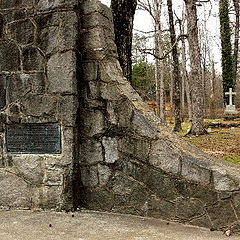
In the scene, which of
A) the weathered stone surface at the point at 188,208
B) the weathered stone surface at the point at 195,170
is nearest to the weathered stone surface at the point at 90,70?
the weathered stone surface at the point at 195,170

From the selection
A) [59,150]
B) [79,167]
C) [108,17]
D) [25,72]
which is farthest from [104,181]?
[108,17]

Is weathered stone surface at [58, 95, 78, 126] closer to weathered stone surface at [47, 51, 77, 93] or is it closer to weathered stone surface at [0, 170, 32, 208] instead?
weathered stone surface at [47, 51, 77, 93]

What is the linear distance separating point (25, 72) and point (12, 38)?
40cm

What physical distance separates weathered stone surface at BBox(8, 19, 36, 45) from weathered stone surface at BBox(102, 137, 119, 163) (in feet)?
4.32

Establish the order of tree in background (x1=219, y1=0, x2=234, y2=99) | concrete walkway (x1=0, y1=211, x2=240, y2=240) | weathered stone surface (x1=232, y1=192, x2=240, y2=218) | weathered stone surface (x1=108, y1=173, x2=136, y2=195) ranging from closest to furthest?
concrete walkway (x1=0, y1=211, x2=240, y2=240) < weathered stone surface (x1=232, y1=192, x2=240, y2=218) < weathered stone surface (x1=108, y1=173, x2=136, y2=195) < tree in background (x1=219, y1=0, x2=234, y2=99)

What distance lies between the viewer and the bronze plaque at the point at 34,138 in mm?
3980

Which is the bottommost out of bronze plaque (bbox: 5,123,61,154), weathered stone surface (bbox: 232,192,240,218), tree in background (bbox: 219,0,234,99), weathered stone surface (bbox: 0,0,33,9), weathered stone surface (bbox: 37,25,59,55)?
weathered stone surface (bbox: 232,192,240,218)

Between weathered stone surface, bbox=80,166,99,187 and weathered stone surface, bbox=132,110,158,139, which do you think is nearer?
weathered stone surface, bbox=132,110,158,139

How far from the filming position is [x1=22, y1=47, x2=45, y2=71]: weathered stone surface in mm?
4020

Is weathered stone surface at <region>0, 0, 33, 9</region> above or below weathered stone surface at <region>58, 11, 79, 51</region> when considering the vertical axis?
above

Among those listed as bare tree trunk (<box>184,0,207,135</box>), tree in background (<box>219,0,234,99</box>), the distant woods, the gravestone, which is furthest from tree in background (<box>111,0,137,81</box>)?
tree in background (<box>219,0,234,99</box>)

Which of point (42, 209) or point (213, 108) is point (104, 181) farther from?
point (213, 108)

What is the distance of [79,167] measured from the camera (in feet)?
13.4

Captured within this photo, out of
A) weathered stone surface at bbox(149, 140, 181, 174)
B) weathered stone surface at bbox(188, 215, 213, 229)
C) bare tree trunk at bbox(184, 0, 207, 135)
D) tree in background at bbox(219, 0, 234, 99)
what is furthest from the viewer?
tree in background at bbox(219, 0, 234, 99)
